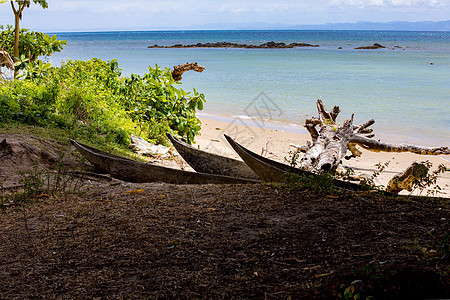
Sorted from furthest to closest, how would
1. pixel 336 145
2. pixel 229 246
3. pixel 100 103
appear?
pixel 100 103 → pixel 336 145 → pixel 229 246

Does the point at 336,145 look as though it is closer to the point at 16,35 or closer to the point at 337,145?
the point at 337,145

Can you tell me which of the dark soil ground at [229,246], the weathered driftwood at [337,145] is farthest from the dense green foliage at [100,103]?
the dark soil ground at [229,246]

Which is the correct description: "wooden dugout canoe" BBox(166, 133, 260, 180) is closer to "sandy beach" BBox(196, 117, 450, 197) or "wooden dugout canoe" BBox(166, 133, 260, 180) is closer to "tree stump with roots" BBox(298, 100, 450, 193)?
"tree stump with roots" BBox(298, 100, 450, 193)

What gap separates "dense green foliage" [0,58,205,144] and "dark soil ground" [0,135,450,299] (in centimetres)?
337

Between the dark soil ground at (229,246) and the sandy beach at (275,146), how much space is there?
3.52m

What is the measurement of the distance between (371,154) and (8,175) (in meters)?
7.58

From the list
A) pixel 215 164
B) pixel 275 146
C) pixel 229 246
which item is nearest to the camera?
pixel 229 246

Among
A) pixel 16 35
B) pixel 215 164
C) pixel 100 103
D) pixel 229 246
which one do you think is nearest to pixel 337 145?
pixel 215 164

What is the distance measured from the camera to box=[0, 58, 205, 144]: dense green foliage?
285 inches

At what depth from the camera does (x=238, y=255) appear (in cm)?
272

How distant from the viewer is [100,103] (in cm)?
793

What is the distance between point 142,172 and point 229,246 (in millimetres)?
A: 2327

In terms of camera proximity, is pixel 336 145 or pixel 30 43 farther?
pixel 30 43

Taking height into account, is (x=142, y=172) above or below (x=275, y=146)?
above
